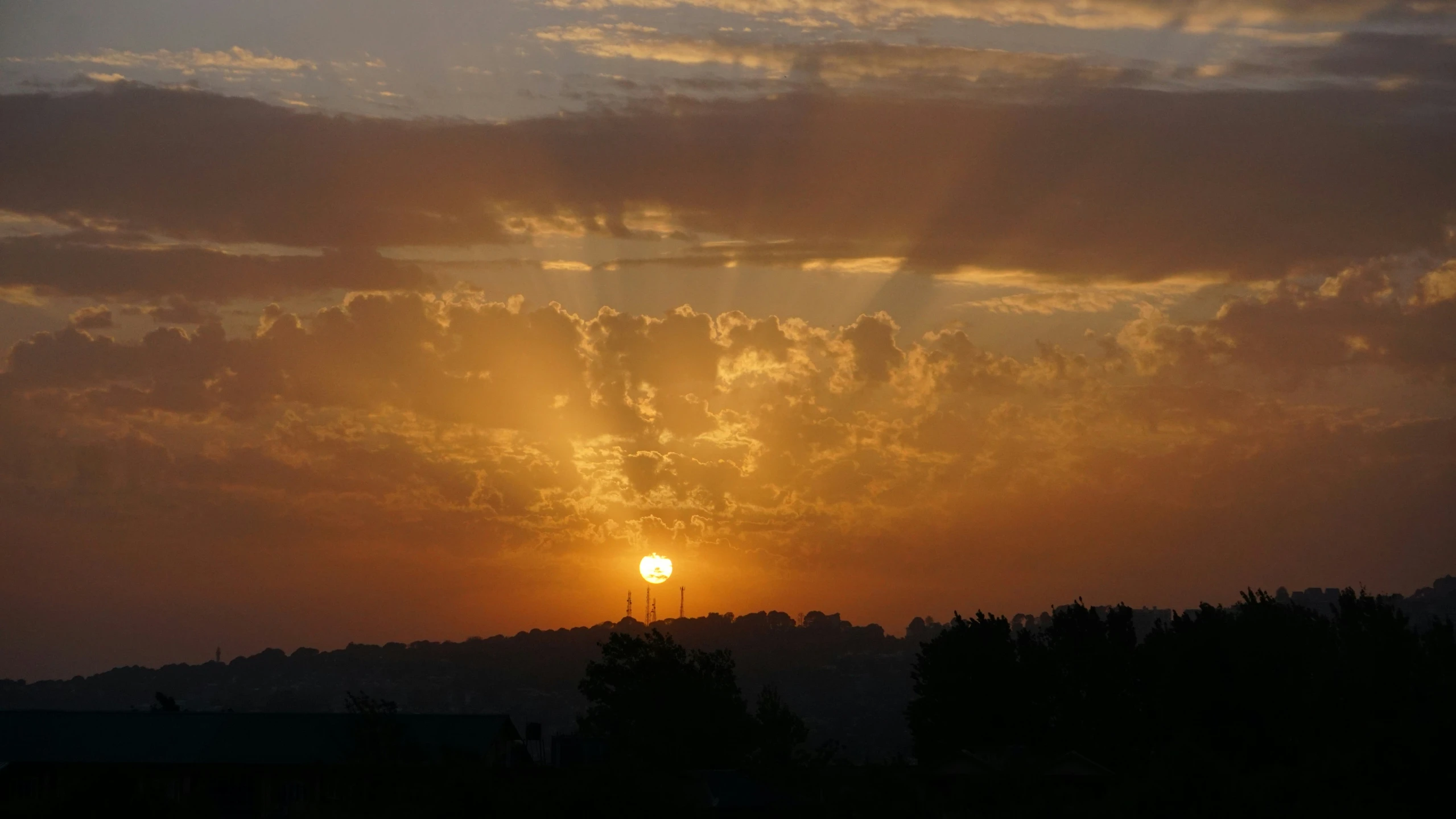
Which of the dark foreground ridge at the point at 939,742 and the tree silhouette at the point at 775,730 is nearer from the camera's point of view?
the dark foreground ridge at the point at 939,742

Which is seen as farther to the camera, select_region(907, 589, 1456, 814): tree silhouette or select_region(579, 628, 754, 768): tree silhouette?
select_region(579, 628, 754, 768): tree silhouette

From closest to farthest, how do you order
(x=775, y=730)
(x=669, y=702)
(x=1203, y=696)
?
(x=1203, y=696), (x=669, y=702), (x=775, y=730)

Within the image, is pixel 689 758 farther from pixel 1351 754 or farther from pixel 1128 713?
pixel 1351 754

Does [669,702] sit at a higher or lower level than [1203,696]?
higher

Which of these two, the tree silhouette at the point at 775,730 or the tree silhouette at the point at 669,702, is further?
the tree silhouette at the point at 775,730

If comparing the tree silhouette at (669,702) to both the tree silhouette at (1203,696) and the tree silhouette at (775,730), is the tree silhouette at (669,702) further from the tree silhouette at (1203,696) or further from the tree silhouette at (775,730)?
the tree silhouette at (1203,696)

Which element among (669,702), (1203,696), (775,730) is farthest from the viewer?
(775,730)

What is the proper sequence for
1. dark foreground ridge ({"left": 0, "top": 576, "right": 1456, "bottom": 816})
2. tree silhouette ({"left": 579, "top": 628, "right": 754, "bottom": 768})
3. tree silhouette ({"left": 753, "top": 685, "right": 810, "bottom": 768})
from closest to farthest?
dark foreground ridge ({"left": 0, "top": 576, "right": 1456, "bottom": 816}) → tree silhouette ({"left": 579, "top": 628, "right": 754, "bottom": 768}) → tree silhouette ({"left": 753, "top": 685, "right": 810, "bottom": 768})

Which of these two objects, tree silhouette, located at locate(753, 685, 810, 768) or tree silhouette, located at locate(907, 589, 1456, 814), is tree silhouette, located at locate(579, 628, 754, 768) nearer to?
tree silhouette, located at locate(753, 685, 810, 768)

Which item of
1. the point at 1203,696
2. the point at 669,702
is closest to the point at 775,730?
the point at 669,702

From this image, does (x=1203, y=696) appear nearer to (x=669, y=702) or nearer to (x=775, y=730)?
(x=775, y=730)

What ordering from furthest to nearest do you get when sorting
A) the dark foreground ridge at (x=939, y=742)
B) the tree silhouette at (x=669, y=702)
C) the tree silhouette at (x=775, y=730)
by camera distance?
the tree silhouette at (x=775, y=730)
the tree silhouette at (x=669, y=702)
the dark foreground ridge at (x=939, y=742)

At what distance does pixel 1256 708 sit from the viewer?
86.6 metres

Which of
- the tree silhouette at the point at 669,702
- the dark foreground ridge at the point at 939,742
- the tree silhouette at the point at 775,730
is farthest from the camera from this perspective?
the tree silhouette at the point at 775,730
